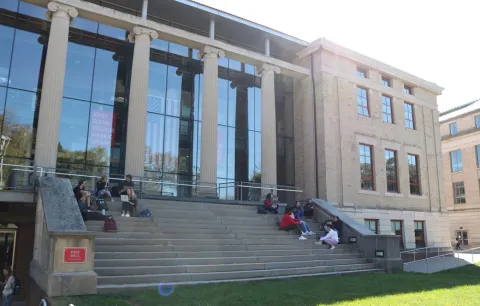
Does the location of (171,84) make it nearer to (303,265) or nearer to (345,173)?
(345,173)

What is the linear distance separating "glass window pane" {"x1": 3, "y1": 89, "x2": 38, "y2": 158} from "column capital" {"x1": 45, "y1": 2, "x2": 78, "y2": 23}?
4202mm

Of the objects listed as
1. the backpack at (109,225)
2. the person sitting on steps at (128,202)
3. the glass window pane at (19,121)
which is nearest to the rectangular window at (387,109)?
the person sitting on steps at (128,202)

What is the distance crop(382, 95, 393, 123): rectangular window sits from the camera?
27328 millimetres

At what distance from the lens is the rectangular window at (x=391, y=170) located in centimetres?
2631

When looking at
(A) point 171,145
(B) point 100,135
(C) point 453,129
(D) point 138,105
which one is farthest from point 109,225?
(C) point 453,129

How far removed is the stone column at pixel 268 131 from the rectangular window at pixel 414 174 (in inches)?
Answer: 435

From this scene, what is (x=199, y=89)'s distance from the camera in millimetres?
24156

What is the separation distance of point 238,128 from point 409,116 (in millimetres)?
12623

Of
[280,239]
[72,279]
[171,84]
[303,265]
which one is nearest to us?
[72,279]

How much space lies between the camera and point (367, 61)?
87.0ft

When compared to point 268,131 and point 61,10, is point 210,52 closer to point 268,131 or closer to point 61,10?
point 268,131

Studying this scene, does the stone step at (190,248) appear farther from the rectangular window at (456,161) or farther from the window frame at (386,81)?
the rectangular window at (456,161)

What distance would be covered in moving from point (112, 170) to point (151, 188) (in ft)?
7.53

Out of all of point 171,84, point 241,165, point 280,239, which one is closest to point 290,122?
point 241,165
